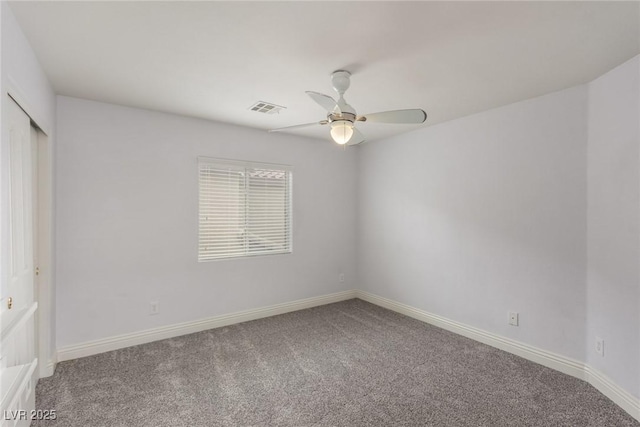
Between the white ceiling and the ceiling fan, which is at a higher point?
the white ceiling

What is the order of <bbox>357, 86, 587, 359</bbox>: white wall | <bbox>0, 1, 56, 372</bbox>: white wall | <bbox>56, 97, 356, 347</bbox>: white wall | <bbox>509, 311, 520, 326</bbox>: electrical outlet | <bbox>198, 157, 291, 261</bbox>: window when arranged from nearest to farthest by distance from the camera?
1. <bbox>0, 1, 56, 372</bbox>: white wall
2. <bbox>357, 86, 587, 359</bbox>: white wall
3. <bbox>56, 97, 356, 347</bbox>: white wall
4. <bbox>509, 311, 520, 326</bbox>: electrical outlet
5. <bbox>198, 157, 291, 261</bbox>: window

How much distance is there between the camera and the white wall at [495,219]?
2.71 m

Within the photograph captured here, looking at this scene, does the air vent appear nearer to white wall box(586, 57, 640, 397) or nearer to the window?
the window

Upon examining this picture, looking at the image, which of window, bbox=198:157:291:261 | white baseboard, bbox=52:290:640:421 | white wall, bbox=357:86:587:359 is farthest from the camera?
window, bbox=198:157:291:261

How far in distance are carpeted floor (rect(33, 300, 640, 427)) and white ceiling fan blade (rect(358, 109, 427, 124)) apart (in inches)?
81.9

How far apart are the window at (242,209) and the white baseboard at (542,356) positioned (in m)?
2.00

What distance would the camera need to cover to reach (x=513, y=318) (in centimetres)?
307

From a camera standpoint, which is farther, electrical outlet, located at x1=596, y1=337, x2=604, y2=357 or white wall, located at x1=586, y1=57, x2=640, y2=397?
electrical outlet, located at x1=596, y1=337, x2=604, y2=357

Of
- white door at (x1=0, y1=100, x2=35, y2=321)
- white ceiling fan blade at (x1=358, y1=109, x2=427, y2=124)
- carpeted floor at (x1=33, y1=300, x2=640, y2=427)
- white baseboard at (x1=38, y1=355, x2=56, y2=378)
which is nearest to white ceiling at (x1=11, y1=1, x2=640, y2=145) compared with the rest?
white ceiling fan blade at (x1=358, y1=109, x2=427, y2=124)

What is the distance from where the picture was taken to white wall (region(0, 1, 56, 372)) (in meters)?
1.61

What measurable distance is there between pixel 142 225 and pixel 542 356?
4122mm

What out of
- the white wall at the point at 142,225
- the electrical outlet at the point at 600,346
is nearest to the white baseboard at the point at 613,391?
the electrical outlet at the point at 600,346

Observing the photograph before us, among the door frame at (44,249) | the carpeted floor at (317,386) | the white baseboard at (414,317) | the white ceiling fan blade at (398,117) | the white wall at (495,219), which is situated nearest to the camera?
the carpeted floor at (317,386)

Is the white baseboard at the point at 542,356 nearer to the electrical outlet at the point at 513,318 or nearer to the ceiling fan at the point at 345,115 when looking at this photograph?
the electrical outlet at the point at 513,318
